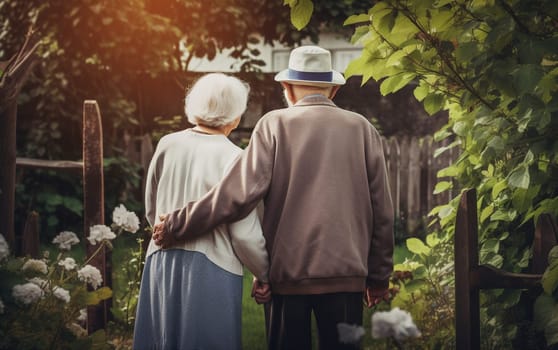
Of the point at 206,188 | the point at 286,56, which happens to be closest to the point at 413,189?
the point at 206,188

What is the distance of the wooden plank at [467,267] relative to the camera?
3.50 m

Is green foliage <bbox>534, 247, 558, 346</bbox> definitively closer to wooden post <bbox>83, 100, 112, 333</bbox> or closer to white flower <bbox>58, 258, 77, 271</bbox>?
white flower <bbox>58, 258, 77, 271</bbox>

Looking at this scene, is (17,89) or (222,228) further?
(17,89)

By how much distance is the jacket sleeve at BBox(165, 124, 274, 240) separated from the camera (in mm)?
3510

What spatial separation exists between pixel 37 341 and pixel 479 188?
2.21 metres

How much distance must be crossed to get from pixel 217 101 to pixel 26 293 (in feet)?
3.65

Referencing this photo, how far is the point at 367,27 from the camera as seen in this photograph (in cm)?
402

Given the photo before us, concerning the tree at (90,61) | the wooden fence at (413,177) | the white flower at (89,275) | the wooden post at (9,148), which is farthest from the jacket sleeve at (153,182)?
the wooden fence at (413,177)

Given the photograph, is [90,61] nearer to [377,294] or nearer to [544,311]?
[377,294]

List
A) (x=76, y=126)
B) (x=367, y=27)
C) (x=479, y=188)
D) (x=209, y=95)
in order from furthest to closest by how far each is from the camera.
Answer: (x=76, y=126), (x=479, y=188), (x=367, y=27), (x=209, y=95)

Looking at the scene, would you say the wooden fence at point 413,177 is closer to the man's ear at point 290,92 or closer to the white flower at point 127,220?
the white flower at point 127,220

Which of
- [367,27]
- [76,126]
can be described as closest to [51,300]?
[367,27]

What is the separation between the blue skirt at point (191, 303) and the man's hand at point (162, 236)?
0.05 meters

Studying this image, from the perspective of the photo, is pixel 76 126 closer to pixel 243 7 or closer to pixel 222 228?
pixel 243 7
